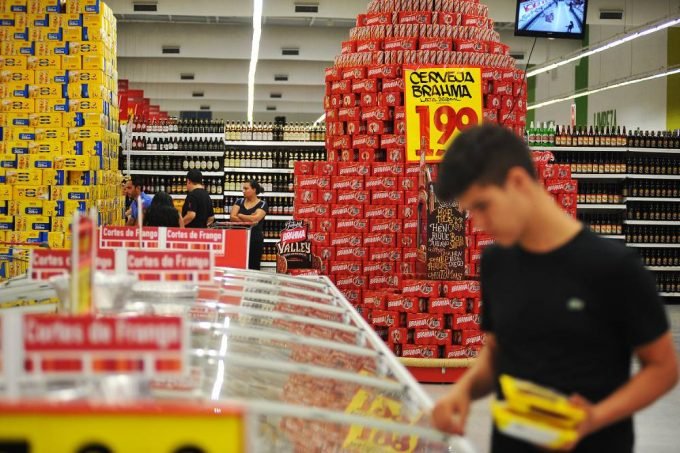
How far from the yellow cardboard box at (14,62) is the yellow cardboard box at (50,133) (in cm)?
69

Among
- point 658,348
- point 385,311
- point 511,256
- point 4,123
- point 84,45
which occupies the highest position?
point 84,45

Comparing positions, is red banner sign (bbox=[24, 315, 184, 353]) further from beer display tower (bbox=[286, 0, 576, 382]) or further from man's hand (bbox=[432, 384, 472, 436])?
beer display tower (bbox=[286, 0, 576, 382])

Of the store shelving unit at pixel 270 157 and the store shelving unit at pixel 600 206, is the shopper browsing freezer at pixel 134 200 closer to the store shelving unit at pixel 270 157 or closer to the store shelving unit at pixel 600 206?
the store shelving unit at pixel 270 157

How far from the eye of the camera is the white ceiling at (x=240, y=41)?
17.5 metres

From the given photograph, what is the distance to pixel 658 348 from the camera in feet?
6.31

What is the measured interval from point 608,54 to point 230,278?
65.5ft

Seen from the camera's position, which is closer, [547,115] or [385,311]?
[385,311]

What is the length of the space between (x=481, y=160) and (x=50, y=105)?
872cm

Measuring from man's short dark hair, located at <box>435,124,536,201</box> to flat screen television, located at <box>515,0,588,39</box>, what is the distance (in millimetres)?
9368

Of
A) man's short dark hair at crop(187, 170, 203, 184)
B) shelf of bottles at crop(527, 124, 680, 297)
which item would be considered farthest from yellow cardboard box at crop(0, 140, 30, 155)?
shelf of bottles at crop(527, 124, 680, 297)

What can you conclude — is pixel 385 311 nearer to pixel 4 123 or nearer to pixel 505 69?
pixel 505 69

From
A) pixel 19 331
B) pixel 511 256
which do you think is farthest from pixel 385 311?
pixel 19 331

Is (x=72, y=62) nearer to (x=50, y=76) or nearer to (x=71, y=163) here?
(x=50, y=76)

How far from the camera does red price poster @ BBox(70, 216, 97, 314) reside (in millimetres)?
1964
